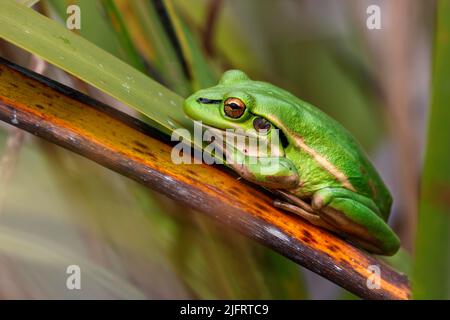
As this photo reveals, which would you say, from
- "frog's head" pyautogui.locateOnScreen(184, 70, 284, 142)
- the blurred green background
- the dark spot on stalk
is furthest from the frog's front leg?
the dark spot on stalk

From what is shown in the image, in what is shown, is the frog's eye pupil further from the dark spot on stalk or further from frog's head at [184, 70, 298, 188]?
the dark spot on stalk

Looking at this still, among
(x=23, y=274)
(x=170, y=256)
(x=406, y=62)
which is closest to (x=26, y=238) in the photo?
(x=23, y=274)

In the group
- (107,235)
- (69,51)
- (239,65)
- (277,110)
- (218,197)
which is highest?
(239,65)

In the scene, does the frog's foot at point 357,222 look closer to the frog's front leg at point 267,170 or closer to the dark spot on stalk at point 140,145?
the frog's front leg at point 267,170

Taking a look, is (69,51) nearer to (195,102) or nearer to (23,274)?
(195,102)

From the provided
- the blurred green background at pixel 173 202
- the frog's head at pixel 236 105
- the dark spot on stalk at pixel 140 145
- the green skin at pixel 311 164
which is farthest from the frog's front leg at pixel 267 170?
the dark spot on stalk at pixel 140 145

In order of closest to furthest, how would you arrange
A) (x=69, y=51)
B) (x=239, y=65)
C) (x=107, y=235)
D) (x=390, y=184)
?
(x=69, y=51)
(x=107, y=235)
(x=239, y=65)
(x=390, y=184)

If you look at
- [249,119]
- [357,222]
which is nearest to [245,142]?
[249,119]
